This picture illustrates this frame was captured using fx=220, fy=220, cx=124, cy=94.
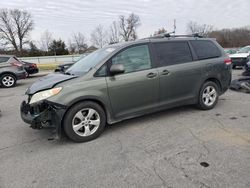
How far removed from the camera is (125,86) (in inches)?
157

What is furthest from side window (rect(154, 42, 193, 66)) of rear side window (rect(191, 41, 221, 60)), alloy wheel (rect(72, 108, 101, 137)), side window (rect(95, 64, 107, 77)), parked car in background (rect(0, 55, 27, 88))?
parked car in background (rect(0, 55, 27, 88))

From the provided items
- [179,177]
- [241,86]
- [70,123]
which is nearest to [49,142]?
[70,123]

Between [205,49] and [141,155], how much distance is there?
317cm

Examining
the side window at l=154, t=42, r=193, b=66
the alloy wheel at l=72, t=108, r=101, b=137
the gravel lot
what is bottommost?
the gravel lot

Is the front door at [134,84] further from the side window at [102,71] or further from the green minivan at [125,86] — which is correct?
the side window at [102,71]

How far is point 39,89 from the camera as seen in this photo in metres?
3.71

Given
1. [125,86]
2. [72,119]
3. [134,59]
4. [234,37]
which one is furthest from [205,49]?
[234,37]

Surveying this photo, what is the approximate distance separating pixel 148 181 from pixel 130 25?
67665 mm

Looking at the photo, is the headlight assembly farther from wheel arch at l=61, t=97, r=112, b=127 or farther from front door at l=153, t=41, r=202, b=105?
front door at l=153, t=41, r=202, b=105

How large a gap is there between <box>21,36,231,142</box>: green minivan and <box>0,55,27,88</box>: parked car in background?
7.86 meters

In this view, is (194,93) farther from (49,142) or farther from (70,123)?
(49,142)

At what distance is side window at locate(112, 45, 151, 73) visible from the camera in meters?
4.06

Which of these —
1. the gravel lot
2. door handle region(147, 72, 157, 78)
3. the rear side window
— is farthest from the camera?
the rear side window

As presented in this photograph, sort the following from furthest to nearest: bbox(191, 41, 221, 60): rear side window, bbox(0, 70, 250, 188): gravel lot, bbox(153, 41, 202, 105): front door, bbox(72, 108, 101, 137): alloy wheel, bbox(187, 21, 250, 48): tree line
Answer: bbox(187, 21, 250, 48): tree line
bbox(191, 41, 221, 60): rear side window
bbox(153, 41, 202, 105): front door
bbox(72, 108, 101, 137): alloy wheel
bbox(0, 70, 250, 188): gravel lot
